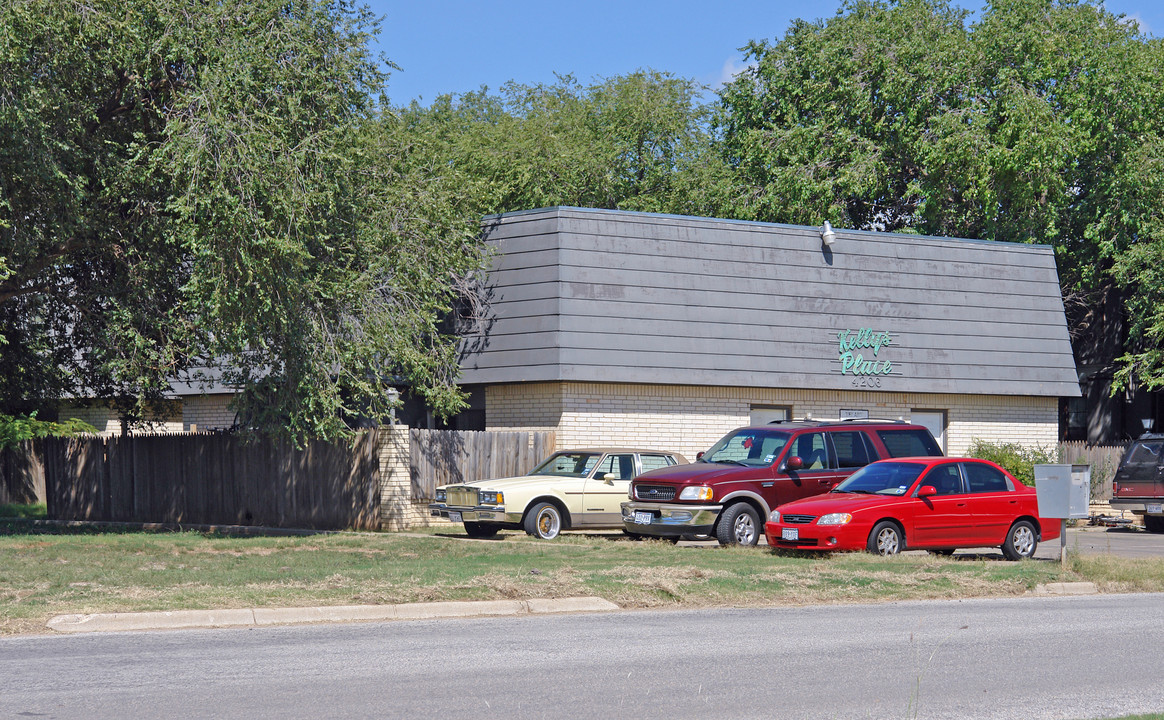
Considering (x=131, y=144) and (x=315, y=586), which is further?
(x=131, y=144)

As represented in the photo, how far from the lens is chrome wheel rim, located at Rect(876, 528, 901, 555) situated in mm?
17406

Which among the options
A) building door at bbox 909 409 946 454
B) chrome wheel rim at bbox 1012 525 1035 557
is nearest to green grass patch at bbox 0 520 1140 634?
chrome wheel rim at bbox 1012 525 1035 557

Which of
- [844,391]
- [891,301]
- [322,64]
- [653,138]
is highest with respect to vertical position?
[653,138]

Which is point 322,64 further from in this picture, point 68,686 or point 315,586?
point 68,686

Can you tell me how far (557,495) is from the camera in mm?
20719

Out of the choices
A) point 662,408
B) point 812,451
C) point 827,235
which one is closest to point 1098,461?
point 827,235

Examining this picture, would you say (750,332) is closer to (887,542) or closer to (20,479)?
(887,542)

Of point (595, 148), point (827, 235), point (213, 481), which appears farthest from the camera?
point (595, 148)

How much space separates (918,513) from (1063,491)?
202 centimetres

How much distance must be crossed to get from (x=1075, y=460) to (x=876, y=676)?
24491 millimetres

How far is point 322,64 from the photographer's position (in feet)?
65.9

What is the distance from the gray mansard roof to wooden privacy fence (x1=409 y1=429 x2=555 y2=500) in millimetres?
1330

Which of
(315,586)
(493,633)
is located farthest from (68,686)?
(315,586)

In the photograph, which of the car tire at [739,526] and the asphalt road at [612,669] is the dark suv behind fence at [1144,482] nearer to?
the car tire at [739,526]
